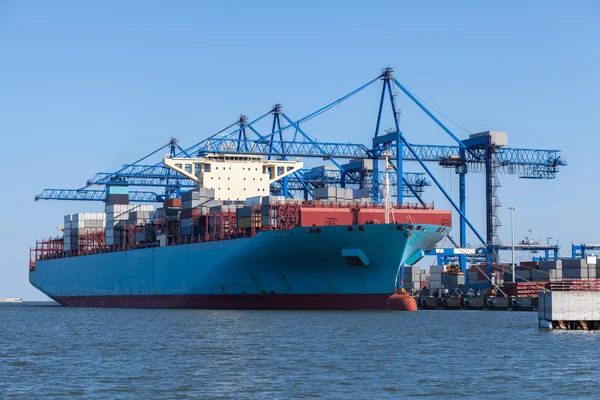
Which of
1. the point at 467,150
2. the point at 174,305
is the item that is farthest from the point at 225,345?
the point at 467,150

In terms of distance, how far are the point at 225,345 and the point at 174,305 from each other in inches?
1335

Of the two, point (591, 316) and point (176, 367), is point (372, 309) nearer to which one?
point (591, 316)

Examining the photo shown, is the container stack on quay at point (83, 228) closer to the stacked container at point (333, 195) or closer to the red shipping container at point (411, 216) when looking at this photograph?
the stacked container at point (333, 195)

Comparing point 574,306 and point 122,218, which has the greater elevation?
point 122,218

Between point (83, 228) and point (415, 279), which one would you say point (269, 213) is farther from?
point (83, 228)

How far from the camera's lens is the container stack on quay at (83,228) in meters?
84.4

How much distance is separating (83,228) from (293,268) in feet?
106

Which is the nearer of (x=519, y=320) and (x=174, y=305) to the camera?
(x=519, y=320)

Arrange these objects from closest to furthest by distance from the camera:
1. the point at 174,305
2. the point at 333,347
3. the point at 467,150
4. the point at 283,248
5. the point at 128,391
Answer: the point at 128,391
the point at 333,347
the point at 283,248
the point at 174,305
the point at 467,150

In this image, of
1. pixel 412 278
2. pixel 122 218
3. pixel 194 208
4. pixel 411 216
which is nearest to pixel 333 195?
pixel 411 216

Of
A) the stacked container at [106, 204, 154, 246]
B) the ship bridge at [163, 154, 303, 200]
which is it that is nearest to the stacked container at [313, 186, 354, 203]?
the ship bridge at [163, 154, 303, 200]

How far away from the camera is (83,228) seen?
277 ft

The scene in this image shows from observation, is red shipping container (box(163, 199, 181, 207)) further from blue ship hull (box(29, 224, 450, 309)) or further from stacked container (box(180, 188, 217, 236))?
blue ship hull (box(29, 224, 450, 309))

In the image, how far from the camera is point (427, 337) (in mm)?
39125
